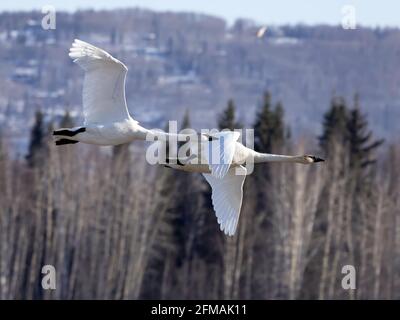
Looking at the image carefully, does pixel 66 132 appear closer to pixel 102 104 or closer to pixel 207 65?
pixel 102 104

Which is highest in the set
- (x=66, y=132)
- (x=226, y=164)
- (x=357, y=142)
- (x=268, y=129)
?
(x=268, y=129)

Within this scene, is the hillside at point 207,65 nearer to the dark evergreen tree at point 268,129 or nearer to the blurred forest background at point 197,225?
the dark evergreen tree at point 268,129

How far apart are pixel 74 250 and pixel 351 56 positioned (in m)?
128

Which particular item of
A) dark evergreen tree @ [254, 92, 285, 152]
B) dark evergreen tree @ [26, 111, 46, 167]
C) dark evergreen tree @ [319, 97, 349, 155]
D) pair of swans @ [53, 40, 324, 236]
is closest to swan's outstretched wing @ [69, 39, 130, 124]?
pair of swans @ [53, 40, 324, 236]

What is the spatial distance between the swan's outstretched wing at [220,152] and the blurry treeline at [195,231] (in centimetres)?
2486

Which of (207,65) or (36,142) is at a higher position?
(207,65)

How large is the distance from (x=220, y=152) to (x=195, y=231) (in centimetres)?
3106

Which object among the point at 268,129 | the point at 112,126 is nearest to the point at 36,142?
the point at 268,129

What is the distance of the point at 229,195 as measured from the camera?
25766mm

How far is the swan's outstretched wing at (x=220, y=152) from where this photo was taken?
22.7m

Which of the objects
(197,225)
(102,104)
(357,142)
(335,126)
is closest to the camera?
(102,104)

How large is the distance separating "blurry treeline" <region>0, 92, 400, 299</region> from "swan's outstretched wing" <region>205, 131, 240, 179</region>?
24.9 metres

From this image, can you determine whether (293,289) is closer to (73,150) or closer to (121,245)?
(121,245)

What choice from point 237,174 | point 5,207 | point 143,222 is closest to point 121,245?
point 143,222
